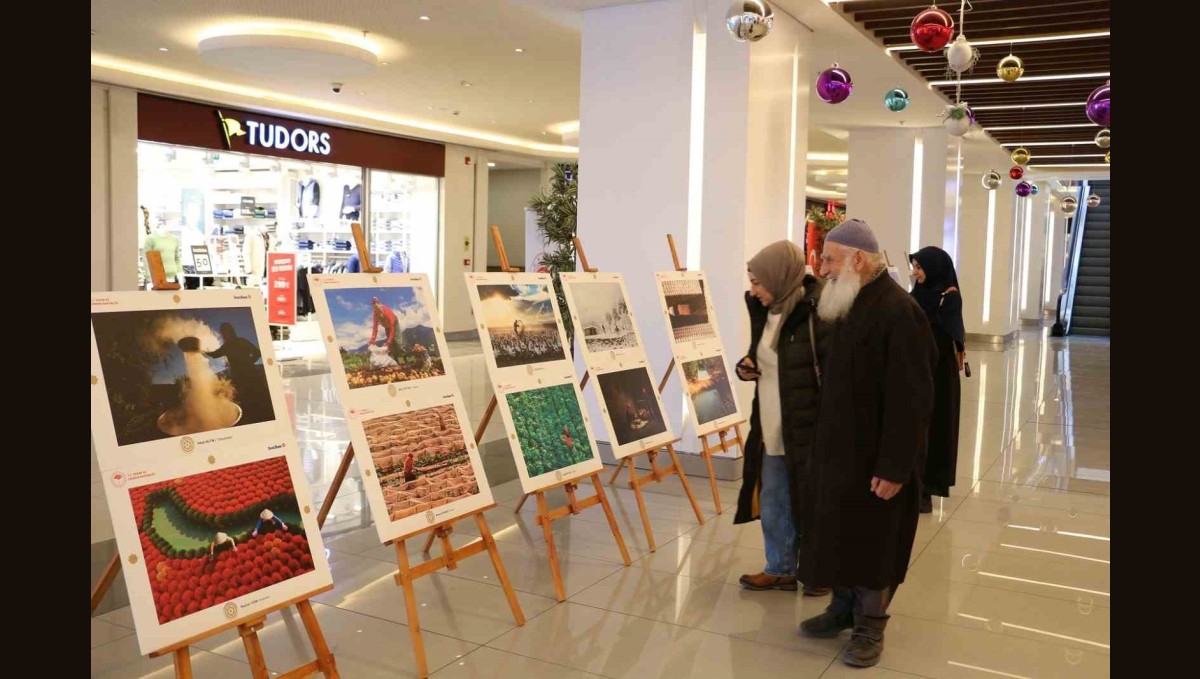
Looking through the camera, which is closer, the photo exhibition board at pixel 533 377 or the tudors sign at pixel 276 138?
the photo exhibition board at pixel 533 377

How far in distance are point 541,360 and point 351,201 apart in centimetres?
1168

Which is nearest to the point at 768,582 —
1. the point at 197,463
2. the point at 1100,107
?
the point at 197,463

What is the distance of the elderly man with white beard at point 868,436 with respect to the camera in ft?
10.8

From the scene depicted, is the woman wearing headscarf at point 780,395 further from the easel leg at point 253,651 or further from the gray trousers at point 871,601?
the easel leg at point 253,651

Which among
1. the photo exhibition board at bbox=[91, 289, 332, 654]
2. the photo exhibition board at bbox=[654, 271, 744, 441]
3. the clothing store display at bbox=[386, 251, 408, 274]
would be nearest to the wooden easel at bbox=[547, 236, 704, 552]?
the photo exhibition board at bbox=[654, 271, 744, 441]

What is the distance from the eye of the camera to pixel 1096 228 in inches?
933

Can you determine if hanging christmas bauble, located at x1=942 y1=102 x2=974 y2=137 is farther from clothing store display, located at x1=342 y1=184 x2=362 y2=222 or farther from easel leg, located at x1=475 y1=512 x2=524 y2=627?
clothing store display, located at x1=342 y1=184 x2=362 y2=222

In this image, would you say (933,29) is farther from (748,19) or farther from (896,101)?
(896,101)

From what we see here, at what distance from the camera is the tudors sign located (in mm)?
11695

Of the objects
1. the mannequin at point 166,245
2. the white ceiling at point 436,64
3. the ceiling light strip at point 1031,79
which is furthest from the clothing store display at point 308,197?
the ceiling light strip at point 1031,79

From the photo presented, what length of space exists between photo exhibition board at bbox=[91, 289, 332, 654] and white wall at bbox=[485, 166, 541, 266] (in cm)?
1755

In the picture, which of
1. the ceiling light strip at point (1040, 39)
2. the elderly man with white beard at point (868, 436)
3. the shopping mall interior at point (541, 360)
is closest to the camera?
the shopping mall interior at point (541, 360)

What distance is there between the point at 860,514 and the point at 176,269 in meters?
11.8

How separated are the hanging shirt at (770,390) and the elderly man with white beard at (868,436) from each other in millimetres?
523
